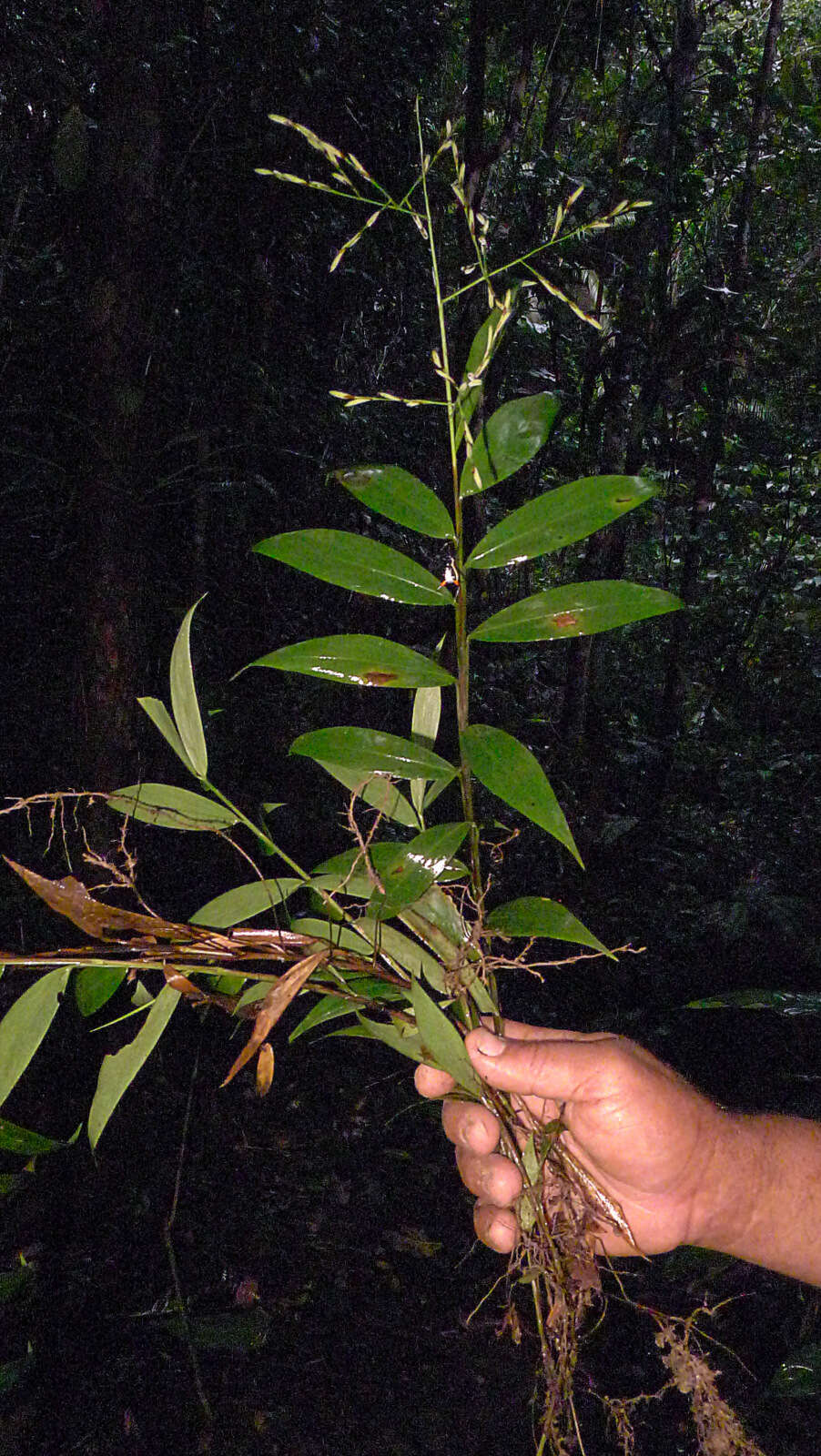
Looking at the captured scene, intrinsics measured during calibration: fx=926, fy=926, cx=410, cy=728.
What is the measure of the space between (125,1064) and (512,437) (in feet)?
1.54

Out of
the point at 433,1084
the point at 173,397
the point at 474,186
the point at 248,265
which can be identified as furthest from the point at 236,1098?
the point at 474,186

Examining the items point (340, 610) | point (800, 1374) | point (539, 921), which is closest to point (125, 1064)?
point (539, 921)

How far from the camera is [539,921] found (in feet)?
1.93

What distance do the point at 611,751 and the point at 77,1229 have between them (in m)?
2.44

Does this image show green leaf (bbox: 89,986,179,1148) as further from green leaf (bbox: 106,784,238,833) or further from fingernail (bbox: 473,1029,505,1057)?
fingernail (bbox: 473,1029,505,1057)

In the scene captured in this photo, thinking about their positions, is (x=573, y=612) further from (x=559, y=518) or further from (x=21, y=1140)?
(x=21, y=1140)

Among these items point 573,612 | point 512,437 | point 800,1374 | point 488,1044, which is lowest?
point 800,1374

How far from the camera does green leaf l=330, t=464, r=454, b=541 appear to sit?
0.59 meters

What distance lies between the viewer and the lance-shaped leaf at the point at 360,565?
0.58m

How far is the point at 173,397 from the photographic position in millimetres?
2279

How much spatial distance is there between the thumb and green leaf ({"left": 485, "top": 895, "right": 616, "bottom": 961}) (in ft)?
0.38

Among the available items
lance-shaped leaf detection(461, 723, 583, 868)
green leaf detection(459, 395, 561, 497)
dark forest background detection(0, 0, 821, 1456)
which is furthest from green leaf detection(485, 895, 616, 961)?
dark forest background detection(0, 0, 821, 1456)

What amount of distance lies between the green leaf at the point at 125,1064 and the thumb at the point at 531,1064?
0.22 m

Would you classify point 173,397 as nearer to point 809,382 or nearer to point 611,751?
point 611,751
